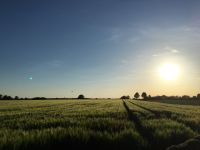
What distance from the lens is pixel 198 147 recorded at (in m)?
10.2

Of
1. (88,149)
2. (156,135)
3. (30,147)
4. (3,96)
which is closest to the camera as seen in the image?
(30,147)

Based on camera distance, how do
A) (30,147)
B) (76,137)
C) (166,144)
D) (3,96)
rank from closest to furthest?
(30,147) → (76,137) → (166,144) → (3,96)

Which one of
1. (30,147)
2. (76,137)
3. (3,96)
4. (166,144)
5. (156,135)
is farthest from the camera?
(3,96)

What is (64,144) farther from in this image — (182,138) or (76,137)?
(182,138)

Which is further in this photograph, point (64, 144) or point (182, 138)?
point (182, 138)

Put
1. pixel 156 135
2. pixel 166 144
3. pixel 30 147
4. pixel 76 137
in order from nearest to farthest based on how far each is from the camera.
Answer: pixel 30 147, pixel 76 137, pixel 166 144, pixel 156 135

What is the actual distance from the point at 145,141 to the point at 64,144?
3217mm

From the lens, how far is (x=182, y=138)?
1312 centimetres

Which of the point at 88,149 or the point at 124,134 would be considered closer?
the point at 88,149

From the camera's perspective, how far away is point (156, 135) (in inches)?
504

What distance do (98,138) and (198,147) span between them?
3.64 metres

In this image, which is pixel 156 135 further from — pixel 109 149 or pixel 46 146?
pixel 46 146

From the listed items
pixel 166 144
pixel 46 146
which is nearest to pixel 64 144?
pixel 46 146

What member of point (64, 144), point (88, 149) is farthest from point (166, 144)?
point (64, 144)
